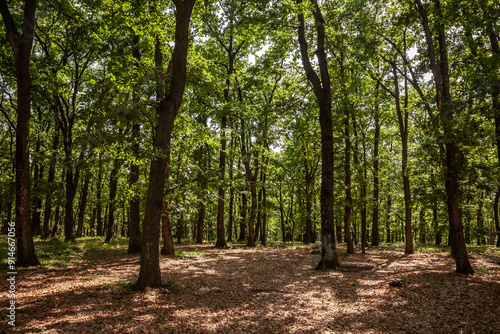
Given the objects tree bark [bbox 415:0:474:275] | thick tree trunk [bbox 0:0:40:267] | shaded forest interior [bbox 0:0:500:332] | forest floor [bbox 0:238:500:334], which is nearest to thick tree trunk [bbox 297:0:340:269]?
shaded forest interior [bbox 0:0:500:332]

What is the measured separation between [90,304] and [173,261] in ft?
21.8

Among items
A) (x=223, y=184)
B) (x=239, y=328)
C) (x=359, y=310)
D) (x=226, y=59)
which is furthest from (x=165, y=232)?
(x=226, y=59)

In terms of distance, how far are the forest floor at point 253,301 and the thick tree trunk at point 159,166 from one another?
61 centimetres

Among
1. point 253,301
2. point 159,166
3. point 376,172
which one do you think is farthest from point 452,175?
point 376,172

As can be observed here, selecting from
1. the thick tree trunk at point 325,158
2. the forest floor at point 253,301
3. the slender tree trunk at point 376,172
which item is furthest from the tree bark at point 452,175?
Answer: the slender tree trunk at point 376,172

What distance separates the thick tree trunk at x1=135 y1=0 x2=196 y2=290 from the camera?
24.5ft

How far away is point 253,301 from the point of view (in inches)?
294

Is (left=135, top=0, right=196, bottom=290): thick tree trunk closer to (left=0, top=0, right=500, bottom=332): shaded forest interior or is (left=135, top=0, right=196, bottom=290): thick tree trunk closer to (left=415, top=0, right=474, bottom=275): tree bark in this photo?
(left=0, top=0, right=500, bottom=332): shaded forest interior

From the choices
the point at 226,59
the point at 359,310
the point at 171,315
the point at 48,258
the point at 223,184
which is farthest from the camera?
the point at 226,59

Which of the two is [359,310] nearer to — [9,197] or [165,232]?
[165,232]

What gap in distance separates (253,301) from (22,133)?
9.95 m

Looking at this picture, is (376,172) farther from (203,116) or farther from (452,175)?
(203,116)

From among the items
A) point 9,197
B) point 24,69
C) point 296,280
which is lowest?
point 296,280

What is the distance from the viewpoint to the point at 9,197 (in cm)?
1405
